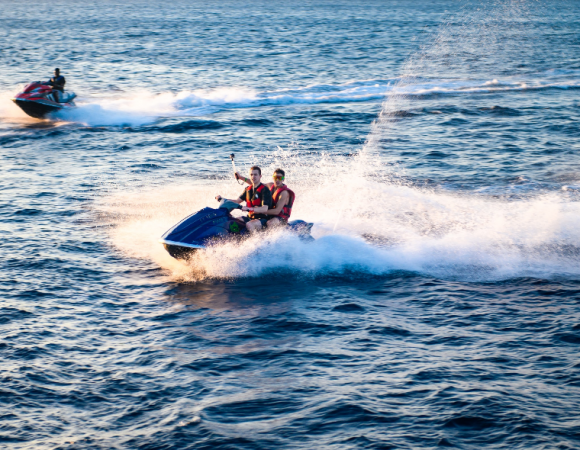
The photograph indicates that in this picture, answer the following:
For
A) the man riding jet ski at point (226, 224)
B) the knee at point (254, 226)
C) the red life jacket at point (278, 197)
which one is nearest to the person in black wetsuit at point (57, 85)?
the man riding jet ski at point (226, 224)

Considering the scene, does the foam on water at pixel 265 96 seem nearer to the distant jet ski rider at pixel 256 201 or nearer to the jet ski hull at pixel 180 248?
the distant jet ski rider at pixel 256 201

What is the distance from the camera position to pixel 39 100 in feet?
85.2

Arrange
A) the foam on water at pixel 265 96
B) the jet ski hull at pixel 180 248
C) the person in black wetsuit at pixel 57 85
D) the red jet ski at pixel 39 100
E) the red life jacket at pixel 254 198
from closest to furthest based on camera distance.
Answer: the jet ski hull at pixel 180 248 → the red life jacket at pixel 254 198 → the red jet ski at pixel 39 100 → the person in black wetsuit at pixel 57 85 → the foam on water at pixel 265 96

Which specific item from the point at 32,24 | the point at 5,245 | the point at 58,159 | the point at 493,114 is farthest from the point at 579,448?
the point at 32,24

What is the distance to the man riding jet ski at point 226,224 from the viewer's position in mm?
12461

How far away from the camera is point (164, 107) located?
2962cm

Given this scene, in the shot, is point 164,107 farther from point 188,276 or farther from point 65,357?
point 65,357

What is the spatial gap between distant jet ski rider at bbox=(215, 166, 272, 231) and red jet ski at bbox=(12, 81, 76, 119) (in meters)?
15.6

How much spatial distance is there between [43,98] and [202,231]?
16230mm

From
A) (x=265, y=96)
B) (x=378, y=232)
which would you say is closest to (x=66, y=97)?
(x=265, y=96)

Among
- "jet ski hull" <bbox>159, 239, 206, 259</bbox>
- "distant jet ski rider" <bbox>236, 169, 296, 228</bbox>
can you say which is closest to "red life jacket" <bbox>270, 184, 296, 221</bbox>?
"distant jet ski rider" <bbox>236, 169, 296, 228</bbox>

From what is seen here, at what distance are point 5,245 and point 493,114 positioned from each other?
1987 centimetres

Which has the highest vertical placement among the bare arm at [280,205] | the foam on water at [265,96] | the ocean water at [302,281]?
the foam on water at [265,96]

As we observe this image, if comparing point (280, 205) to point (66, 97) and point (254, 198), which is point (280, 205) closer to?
point (254, 198)
